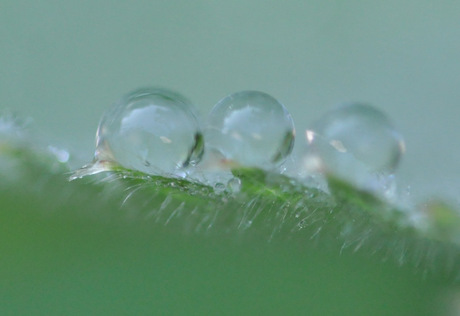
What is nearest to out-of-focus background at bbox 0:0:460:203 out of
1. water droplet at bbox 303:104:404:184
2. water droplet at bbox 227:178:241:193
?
water droplet at bbox 303:104:404:184

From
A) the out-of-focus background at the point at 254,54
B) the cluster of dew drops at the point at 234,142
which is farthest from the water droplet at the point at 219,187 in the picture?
the out-of-focus background at the point at 254,54

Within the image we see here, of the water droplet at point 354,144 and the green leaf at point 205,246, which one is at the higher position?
the water droplet at point 354,144

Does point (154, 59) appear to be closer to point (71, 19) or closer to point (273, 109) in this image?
point (71, 19)

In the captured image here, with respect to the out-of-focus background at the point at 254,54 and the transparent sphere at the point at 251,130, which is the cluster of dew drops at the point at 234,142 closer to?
the transparent sphere at the point at 251,130

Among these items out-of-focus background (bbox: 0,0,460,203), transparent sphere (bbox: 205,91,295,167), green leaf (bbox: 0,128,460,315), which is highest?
out-of-focus background (bbox: 0,0,460,203)

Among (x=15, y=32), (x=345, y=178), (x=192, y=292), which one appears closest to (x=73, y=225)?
(x=192, y=292)

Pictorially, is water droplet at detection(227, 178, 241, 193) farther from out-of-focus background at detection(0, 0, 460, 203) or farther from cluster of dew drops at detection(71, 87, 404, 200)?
out-of-focus background at detection(0, 0, 460, 203)
